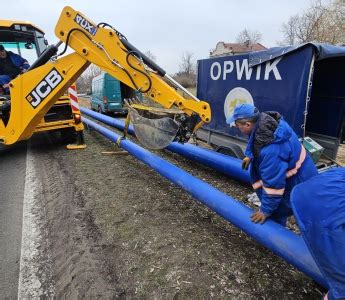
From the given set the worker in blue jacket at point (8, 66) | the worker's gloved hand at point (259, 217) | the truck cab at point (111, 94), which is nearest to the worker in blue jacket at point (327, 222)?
the worker's gloved hand at point (259, 217)

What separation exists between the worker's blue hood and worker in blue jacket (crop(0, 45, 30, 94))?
214 inches

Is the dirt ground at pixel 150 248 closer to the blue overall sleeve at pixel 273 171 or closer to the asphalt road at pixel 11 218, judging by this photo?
the asphalt road at pixel 11 218

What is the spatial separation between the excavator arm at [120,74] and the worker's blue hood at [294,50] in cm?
142

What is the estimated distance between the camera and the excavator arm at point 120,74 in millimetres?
4246

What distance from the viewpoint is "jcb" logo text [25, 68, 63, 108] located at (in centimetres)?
504

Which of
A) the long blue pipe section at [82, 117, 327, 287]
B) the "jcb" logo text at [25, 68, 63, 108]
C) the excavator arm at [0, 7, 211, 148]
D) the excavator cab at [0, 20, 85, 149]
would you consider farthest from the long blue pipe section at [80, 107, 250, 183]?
the excavator cab at [0, 20, 85, 149]

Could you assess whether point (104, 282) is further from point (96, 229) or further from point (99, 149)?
point (99, 149)

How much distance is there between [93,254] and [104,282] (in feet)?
1.49

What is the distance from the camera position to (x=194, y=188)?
3.64 meters

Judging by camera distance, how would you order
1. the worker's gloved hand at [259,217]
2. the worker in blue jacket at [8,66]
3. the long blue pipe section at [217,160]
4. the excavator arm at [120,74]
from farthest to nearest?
the worker in blue jacket at [8,66], the long blue pipe section at [217,160], the excavator arm at [120,74], the worker's gloved hand at [259,217]

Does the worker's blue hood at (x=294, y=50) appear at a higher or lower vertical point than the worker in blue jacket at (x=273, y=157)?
higher

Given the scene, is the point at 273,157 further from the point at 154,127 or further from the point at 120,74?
the point at 120,74

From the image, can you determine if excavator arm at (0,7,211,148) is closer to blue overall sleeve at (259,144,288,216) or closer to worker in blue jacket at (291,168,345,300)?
blue overall sleeve at (259,144,288,216)

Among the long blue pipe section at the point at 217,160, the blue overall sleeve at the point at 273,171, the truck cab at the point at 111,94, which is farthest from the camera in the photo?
the truck cab at the point at 111,94
